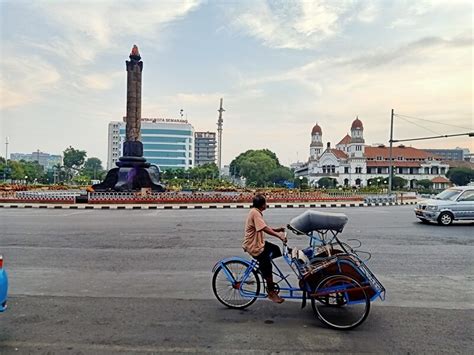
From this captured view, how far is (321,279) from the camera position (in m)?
4.38

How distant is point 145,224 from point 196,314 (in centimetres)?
912

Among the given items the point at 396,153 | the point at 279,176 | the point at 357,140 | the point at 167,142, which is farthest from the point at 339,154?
the point at 167,142

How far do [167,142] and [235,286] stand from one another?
113 metres

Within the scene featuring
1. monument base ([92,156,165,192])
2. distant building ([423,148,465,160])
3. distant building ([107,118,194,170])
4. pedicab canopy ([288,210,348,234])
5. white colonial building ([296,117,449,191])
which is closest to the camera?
pedicab canopy ([288,210,348,234])

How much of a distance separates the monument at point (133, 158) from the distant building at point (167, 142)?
84228 mm

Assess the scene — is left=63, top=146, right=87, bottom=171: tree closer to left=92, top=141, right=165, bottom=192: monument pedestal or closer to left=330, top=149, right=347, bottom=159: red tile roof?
left=330, top=149, right=347, bottom=159: red tile roof

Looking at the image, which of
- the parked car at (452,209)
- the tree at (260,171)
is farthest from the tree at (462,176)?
the parked car at (452,209)

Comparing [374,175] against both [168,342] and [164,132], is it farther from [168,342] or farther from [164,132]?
[168,342]

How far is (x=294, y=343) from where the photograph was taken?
379cm

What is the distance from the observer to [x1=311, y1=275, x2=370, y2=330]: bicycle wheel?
426cm

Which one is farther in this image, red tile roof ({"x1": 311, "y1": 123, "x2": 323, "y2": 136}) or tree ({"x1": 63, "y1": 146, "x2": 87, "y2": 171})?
red tile roof ({"x1": 311, "y1": 123, "x2": 323, "y2": 136})

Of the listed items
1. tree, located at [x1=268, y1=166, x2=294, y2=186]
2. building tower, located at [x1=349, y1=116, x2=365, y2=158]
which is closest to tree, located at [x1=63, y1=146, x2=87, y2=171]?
tree, located at [x1=268, y1=166, x2=294, y2=186]

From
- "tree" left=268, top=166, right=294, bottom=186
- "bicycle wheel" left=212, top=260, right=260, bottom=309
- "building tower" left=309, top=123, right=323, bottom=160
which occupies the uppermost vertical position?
"building tower" left=309, top=123, right=323, bottom=160

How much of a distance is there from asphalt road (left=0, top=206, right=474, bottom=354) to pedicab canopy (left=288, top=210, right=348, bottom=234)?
3.38 feet
